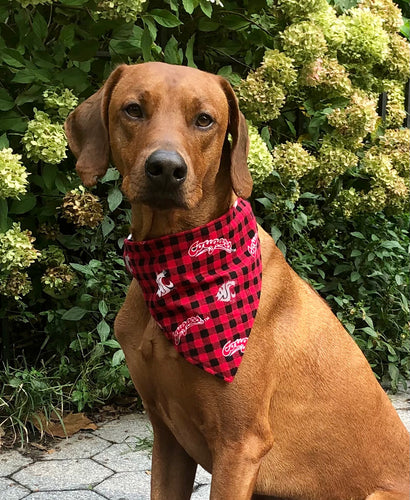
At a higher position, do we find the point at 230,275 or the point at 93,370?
the point at 230,275

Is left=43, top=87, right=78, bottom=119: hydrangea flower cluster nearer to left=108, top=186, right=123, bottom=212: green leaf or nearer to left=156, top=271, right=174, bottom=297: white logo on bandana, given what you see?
left=108, top=186, right=123, bottom=212: green leaf

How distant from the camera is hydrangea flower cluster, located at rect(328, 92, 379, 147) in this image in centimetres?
453

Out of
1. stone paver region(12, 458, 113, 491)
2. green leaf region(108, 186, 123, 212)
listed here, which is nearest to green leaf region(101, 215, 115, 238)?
green leaf region(108, 186, 123, 212)

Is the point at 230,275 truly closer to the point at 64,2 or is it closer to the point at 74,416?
the point at 64,2

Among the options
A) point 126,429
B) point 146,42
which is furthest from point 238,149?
point 126,429

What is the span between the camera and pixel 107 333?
13.5ft

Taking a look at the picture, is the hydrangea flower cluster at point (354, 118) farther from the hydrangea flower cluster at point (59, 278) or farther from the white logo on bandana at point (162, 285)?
the white logo on bandana at point (162, 285)

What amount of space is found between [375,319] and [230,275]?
287cm

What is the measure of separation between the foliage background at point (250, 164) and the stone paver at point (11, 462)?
249mm

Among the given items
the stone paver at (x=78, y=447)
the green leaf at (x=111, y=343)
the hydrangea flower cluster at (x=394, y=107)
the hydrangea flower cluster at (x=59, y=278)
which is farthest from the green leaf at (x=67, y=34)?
the hydrangea flower cluster at (x=394, y=107)

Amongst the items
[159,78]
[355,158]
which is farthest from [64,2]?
[355,158]

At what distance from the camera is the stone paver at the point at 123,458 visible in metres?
3.79

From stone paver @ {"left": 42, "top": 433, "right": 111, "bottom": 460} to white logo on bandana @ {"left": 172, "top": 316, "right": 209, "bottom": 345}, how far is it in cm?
172

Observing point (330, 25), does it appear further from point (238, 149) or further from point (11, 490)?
point (11, 490)
